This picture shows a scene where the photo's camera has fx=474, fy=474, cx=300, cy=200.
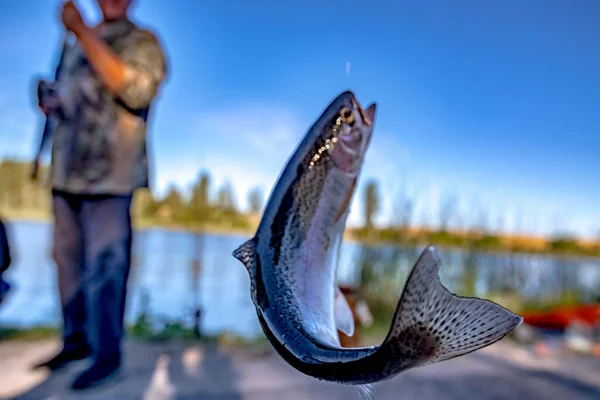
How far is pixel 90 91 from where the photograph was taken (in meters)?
2.09

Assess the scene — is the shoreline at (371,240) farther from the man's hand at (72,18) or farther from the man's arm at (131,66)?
the man's hand at (72,18)

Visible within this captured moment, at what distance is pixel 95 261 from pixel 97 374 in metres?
0.60

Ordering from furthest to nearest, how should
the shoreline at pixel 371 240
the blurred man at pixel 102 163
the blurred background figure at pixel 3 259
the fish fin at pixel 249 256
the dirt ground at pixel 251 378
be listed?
1. the shoreline at pixel 371 240
2. the dirt ground at pixel 251 378
3. the blurred man at pixel 102 163
4. the blurred background figure at pixel 3 259
5. the fish fin at pixel 249 256

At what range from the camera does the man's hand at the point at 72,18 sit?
183cm

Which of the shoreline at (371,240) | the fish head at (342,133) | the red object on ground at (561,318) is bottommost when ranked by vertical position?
the red object on ground at (561,318)

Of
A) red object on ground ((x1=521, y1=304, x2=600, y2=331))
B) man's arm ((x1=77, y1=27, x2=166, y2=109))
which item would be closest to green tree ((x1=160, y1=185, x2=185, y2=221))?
man's arm ((x1=77, y1=27, x2=166, y2=109))

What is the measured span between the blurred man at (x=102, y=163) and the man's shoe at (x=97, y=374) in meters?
0.12

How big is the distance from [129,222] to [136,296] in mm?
2682

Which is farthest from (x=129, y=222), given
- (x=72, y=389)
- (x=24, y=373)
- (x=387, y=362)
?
(x=387, y=362)

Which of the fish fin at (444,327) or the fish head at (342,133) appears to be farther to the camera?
the fish head at (342,133)

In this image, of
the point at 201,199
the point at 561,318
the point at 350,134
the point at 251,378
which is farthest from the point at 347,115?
the point at 561,318

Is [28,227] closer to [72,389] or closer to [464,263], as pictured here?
[72,389]

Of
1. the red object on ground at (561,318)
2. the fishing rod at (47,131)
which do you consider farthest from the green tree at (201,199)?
the red object on ground at (561,318)

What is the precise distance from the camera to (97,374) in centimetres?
228
